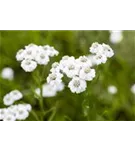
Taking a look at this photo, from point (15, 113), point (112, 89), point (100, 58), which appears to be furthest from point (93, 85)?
point (15, 113)

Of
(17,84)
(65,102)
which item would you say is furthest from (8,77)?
(65,102)

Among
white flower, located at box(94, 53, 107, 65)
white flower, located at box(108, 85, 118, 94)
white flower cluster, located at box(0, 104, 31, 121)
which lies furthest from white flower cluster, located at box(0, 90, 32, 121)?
white flower, located at box(108, 85, 118, 94)

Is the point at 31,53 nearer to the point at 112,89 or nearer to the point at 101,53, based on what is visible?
the point at 101,53

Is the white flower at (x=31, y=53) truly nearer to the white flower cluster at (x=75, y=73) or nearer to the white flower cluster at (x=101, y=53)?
the white flower cluster at (x=75, y=73)

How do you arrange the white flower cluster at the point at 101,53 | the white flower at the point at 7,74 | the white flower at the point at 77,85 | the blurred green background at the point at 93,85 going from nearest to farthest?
the white flower at the point at 77,85 < the white flower cluster at the point at 101,53 < the blurred green background at the point at 93,85 < the white flower at the point at 7,74

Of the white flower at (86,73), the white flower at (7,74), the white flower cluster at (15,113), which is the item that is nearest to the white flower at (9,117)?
the white flower cluster at (15,113)

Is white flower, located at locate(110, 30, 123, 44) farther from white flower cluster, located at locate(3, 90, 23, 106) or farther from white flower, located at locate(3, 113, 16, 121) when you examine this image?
white flower, located at locate(3, 113, 16, 121)

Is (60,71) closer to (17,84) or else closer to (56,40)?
(17,84)
